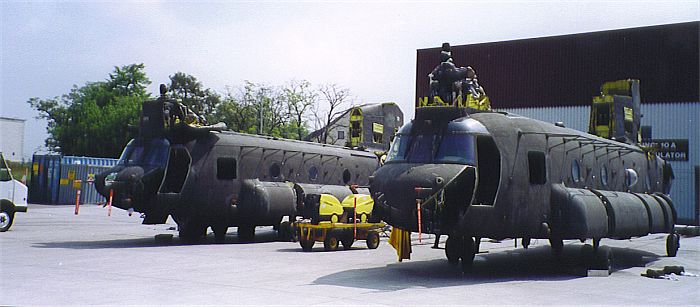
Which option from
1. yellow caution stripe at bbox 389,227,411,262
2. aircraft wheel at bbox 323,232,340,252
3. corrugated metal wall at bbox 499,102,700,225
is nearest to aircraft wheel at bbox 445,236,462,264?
yellow caution stripe at bbox 389,227,411,262

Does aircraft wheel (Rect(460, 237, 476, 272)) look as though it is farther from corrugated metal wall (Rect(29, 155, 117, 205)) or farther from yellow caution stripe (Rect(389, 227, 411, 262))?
corrugated metal wall (Rect(29, 155, 117, 205))

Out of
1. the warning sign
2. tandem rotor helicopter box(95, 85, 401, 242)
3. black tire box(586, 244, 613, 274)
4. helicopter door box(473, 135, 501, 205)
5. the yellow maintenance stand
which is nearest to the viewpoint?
helicopter door box(473, 135, 501, 205)

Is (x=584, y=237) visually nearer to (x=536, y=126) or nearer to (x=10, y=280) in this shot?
(x=536, y=126)

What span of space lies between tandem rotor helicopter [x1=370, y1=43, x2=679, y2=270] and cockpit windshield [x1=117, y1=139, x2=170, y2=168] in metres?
8.22

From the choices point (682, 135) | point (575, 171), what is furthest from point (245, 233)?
point (682, 135)

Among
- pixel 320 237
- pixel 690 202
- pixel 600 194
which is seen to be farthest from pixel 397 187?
pixel 690 202

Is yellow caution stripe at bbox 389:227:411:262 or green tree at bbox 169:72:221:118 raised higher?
green tree at bbox 169:72:221:118

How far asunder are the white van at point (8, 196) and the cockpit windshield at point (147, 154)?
4.78 m

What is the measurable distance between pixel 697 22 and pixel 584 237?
1041 inches

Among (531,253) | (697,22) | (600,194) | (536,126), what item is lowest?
(531,253)

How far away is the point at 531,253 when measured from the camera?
65.0 feet

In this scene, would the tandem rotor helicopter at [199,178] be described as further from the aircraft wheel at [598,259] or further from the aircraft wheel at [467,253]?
the aircraft wheel at [598,259]

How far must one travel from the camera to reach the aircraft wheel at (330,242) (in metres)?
19.2

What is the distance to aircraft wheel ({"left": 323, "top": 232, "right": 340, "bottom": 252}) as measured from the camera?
19.2m
